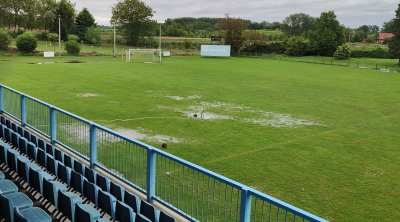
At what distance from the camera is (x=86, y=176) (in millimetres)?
8023

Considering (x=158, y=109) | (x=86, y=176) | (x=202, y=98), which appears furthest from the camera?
(x=202, y=98)

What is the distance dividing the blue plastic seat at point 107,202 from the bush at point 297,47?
6813cm

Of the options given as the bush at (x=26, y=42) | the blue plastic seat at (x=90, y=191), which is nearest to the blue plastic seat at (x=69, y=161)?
the blue plastic seat at (x=90, y=191)

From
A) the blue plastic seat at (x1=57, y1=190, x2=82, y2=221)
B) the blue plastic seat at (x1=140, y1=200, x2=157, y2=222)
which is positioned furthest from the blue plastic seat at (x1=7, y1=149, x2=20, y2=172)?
the blue plastic seat at (x1=140, y1=200, x2=157, y2=222)

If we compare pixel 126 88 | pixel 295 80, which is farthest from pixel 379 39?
pixel 126 88

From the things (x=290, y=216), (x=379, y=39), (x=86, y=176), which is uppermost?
(x=379, y=39)

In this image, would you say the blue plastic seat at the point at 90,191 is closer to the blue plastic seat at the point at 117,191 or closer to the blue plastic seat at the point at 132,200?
the blue plastic seat at the point at 117,191

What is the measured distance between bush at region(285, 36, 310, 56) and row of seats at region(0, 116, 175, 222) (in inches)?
2592

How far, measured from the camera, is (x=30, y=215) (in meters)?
5.62

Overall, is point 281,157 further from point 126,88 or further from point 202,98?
point 126,88

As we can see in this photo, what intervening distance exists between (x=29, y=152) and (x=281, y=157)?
7363 mm

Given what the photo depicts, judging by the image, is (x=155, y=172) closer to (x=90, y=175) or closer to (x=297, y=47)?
(x=90, y=175)

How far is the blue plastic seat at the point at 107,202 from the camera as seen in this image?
6.45 meters

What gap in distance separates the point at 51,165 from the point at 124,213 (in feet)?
10.3
